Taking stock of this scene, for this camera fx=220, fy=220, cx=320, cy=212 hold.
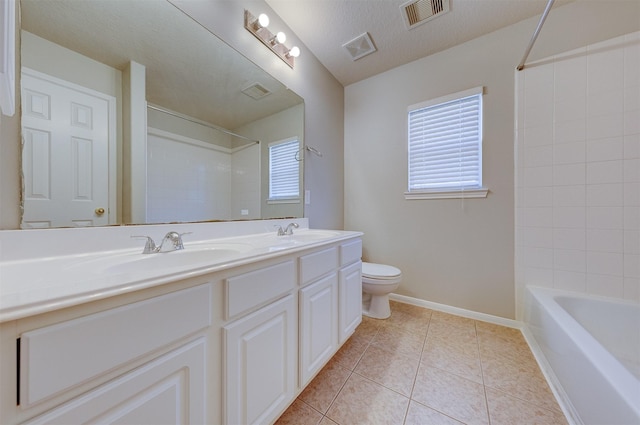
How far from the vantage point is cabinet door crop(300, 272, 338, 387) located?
1030mm

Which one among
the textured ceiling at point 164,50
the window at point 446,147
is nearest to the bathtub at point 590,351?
the window at point 446,147

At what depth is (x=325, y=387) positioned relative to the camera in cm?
119

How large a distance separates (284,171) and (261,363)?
4.15ft

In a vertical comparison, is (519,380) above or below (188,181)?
below

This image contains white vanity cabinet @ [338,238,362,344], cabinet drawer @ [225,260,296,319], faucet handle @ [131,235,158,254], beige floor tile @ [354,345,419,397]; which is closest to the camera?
cabinet drawer @ [225,260,296,319]

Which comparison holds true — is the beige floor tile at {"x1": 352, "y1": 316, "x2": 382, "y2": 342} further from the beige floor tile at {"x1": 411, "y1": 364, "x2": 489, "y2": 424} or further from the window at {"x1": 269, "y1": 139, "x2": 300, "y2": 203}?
the window at {"x1": 269, "y1": 139, "x2": 300, "y2": 203}

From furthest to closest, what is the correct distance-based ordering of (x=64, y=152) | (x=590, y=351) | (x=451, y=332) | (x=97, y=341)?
(x=451, y=332) → (x=590, y=351) → (x=64, y=152) → (x=97, y=341)

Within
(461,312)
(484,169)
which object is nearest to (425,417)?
(461,312)

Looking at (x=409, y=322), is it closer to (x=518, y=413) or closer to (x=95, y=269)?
(x=518, y=413)

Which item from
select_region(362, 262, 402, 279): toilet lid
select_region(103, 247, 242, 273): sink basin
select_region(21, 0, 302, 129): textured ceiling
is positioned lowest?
select_region(362, 262, 402, 279): toilet lid

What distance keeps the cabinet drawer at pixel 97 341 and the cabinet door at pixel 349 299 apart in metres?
0.91

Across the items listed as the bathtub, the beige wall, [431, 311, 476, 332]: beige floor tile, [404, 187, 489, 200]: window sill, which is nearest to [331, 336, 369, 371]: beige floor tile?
[431, 311, 476, 332]: beige floor tile

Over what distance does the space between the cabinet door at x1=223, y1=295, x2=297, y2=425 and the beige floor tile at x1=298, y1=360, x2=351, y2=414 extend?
214mm

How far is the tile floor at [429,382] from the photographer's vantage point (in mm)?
1023
